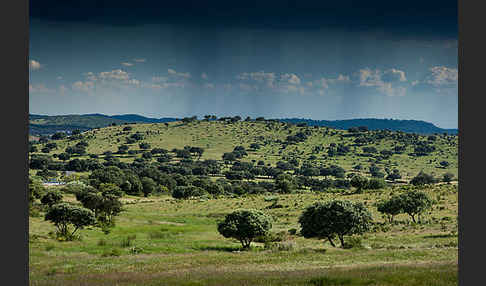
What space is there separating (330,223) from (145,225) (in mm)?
28100

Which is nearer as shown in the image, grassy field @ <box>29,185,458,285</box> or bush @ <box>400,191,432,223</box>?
grassy field @ <box>29,185,458,285</box>

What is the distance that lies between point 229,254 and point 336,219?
1071 cm

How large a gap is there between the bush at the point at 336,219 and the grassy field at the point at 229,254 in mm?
1540

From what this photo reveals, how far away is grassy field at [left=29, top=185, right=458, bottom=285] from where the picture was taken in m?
14.7

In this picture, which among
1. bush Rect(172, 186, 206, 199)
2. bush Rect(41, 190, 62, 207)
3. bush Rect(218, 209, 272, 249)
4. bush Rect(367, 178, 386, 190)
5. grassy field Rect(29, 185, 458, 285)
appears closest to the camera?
grassy field Rect(29, 185, 458, 285)

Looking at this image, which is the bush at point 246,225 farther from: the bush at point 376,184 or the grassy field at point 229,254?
the bush at point 376,184

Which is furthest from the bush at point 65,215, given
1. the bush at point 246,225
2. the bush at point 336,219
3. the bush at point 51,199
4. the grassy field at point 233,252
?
the bush at point 51,199

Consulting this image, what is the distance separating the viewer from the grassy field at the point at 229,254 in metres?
14.7

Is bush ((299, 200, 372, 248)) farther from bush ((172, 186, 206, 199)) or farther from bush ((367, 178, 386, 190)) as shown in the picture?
bush ((172, 186, 206, 199))

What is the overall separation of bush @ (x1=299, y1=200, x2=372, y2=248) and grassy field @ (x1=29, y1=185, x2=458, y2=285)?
1.54 m

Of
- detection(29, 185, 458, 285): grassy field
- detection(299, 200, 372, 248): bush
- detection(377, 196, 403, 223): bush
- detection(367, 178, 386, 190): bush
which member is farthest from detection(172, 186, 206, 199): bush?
detection(299, 200, 372, 248): bush

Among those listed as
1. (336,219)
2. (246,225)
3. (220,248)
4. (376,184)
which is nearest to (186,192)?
(376,184)

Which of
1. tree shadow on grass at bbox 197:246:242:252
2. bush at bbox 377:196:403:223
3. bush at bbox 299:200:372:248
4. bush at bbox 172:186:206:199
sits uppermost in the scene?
bush at bbox 299:200:372:248
